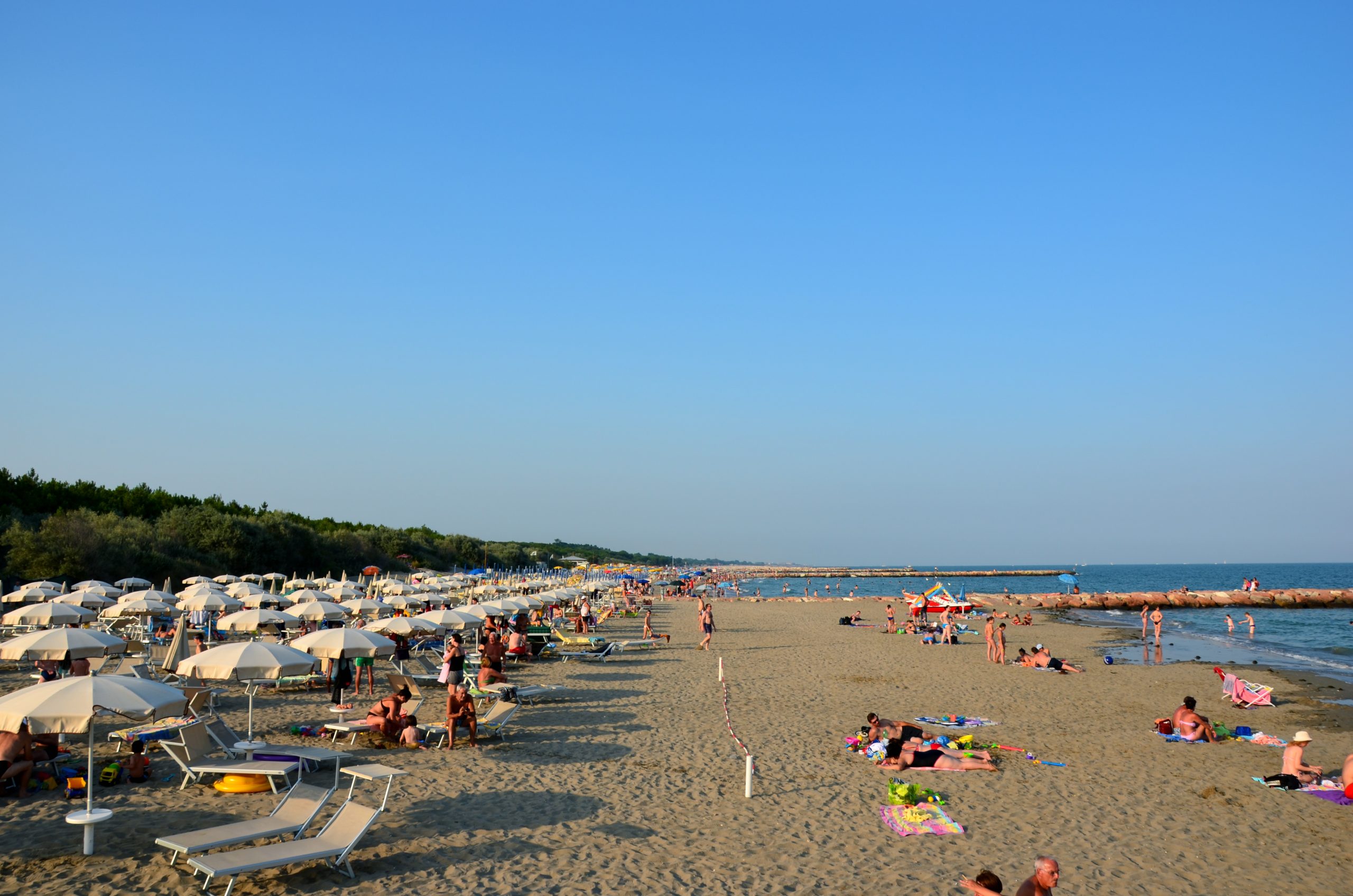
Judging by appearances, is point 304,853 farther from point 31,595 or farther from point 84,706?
point 31,595

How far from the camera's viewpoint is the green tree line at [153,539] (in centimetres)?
3328

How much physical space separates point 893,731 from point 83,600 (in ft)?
59.3

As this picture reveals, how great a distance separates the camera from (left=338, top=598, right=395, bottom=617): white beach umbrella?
21.6 metres

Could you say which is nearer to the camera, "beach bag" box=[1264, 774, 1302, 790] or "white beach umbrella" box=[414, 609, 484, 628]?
"beach bag" box=[1264, 774, 1302, 790]

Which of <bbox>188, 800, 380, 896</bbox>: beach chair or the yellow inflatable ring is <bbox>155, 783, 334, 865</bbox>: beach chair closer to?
<bbox>188, 800, 380, 896</bbox>: beach chair

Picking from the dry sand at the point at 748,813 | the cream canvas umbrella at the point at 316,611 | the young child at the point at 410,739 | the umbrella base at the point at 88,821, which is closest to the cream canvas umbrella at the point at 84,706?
the umbrella base at the point at 88,821

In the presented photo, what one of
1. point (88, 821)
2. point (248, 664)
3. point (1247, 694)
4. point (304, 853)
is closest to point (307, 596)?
point (248, 664)

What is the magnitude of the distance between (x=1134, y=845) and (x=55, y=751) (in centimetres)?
1135

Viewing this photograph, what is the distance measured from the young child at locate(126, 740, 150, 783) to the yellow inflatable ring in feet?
2.87

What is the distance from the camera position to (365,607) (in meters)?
22.1

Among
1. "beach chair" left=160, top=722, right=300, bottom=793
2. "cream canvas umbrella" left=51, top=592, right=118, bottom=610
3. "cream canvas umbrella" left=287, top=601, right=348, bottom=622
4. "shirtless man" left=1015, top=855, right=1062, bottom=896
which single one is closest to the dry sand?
"beach chair" left=160, top=722, right=300, bottom=793

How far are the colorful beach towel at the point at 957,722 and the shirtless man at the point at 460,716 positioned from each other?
717 centimetres

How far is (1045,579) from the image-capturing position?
136 m

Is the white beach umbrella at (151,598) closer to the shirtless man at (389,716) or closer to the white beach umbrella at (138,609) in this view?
the white beach umbrella at (138,609)
